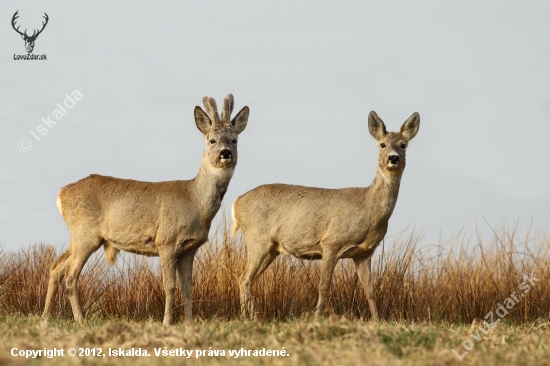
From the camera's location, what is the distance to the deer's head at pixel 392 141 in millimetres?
10607

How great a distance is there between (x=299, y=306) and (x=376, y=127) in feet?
9.95

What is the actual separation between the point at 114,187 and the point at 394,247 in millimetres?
4838

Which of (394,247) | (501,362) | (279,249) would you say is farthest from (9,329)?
(394,247)

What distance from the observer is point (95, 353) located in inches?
265

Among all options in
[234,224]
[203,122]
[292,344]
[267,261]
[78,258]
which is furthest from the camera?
[234,224]

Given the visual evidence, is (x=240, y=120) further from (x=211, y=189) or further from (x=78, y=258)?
(x=78, y=258)

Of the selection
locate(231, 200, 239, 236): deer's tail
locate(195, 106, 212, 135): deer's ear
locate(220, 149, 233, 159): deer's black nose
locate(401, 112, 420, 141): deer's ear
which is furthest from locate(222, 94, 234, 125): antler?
locate(401, 112, 420, 141): deer's ear

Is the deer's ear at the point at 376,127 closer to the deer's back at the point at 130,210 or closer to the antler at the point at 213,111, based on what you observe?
the antler at the point at 213,111

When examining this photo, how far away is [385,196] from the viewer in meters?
10.8

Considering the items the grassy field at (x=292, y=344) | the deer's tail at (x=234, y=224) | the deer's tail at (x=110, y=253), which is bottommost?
the grassy field at (x=292, y=344)

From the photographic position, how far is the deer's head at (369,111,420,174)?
1061cm

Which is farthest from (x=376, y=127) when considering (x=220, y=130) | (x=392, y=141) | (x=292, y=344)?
(x=292, y=344)

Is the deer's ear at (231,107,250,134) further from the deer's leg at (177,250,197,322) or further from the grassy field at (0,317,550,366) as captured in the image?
the grassy field at (0,317,550,366)

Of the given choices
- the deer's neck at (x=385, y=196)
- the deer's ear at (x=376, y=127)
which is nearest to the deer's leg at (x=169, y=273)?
the deer's neck at (x=385, y=196)
